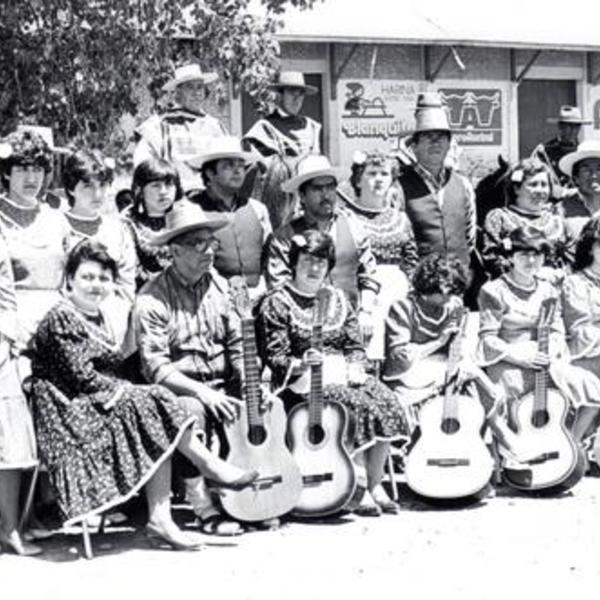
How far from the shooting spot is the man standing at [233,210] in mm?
7859

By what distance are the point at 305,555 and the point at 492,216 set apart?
10.9 feet

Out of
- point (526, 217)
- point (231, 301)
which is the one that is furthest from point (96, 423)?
point (526, 217)

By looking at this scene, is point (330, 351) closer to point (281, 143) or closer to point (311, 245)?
point (311, 245)

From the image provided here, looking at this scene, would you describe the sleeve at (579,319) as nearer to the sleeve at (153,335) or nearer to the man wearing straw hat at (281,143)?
the man wearing straw hat at (281,143)

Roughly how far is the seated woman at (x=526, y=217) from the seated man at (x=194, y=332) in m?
2.31

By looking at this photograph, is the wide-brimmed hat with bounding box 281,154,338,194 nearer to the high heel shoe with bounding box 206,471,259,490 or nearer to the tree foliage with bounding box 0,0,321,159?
the high heel shoe with bounding box 206,471,259,490

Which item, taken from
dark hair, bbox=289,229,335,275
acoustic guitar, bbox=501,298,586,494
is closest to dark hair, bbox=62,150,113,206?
dark hair, bbox=289,229,335,275

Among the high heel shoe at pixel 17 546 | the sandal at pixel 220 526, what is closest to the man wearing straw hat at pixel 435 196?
the sandal at pixel 220 526

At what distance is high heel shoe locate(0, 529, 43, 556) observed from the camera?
20.6ft

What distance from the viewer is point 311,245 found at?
718 cm

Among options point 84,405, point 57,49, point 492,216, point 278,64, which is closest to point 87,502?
point 84,405

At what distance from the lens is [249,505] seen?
6672 millimetres

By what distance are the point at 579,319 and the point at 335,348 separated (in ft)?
5.55

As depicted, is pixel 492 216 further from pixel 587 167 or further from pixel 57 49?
pixel 57 49
